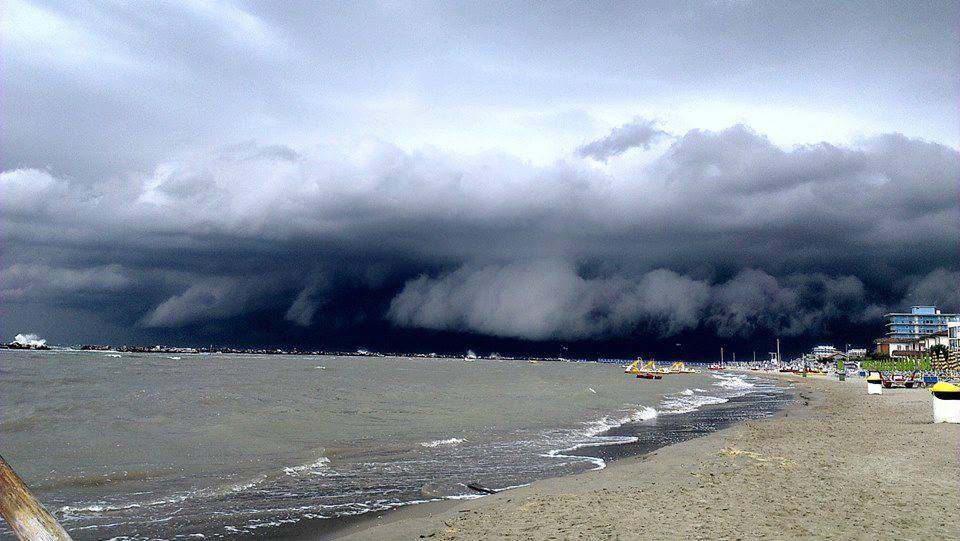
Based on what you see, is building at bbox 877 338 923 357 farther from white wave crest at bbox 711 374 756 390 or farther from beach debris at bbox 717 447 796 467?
beach debris at bbox 717 447 796 467

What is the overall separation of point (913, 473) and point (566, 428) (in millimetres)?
15728

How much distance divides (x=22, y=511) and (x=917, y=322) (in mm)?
213866

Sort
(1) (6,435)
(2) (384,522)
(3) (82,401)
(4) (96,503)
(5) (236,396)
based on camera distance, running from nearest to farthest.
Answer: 1. (2) (384,522)
2. (4) (96,503)
3. (1) (6,435)
4. (3) (82,401)
5. (5) (236,396)

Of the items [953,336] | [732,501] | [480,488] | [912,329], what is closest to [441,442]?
[480,488]

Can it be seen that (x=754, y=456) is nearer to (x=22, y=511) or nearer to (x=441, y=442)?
(x=441, y=442)

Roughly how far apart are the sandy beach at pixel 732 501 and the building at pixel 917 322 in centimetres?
18826

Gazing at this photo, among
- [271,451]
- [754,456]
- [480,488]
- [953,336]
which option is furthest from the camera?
[953,336]

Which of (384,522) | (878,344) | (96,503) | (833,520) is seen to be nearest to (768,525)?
(833,520)

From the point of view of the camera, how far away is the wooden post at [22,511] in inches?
149

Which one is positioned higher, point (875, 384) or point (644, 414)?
point (875, 384)

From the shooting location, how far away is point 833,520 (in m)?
9.41

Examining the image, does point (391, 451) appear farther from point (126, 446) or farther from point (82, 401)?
point (82, 401)

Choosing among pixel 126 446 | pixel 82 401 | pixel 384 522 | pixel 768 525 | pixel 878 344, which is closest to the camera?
pixel 768 525

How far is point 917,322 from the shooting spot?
578 feet
